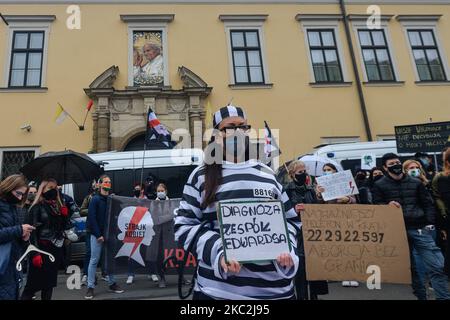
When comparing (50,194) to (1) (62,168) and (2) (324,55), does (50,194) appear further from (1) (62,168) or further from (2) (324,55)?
(2) (324,55)

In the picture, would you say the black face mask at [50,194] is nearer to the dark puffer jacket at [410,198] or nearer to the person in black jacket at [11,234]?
the person in black jacket at [11,234]

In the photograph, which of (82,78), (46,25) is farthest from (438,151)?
(46,25)

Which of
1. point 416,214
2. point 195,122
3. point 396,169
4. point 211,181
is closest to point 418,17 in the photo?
point 195,122

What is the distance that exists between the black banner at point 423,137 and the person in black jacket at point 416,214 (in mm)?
4405

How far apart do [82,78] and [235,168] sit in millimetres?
13152

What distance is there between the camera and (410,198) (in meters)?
4.64

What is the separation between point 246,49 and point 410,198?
38.1ft

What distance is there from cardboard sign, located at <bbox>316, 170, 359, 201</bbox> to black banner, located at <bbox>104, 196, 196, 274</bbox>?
2.72m

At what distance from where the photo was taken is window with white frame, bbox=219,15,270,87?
47.7 feet

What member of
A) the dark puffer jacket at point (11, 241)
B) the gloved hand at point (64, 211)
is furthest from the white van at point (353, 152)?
the dark puffer jacket at point (11, 241)

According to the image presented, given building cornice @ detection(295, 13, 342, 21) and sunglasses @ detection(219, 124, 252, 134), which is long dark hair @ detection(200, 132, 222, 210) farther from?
building cornice @ detection(295, 13, 342, 21)

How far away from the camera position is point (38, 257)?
4270 mm

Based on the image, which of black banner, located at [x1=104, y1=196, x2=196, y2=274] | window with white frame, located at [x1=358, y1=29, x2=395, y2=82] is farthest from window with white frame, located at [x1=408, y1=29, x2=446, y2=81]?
A: black banner, located at [x1=104, y1=196, x2=196, y2=274]
